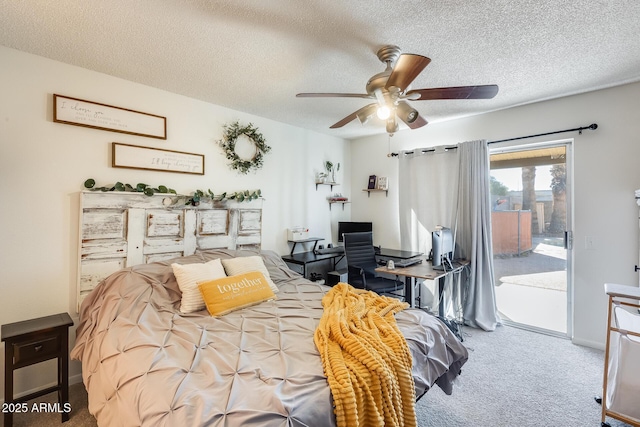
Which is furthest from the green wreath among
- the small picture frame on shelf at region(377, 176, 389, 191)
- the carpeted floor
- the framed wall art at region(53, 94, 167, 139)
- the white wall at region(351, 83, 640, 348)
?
the white wall at region(351, 83, 640, 348)

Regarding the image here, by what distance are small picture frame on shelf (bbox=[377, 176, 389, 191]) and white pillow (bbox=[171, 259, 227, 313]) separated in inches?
108

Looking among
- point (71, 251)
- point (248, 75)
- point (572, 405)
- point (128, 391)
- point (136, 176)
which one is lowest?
point (572, 405)

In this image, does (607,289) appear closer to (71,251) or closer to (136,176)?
(136,176)

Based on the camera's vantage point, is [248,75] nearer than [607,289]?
No

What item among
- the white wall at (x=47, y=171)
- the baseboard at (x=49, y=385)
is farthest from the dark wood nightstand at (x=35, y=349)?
the white wall at (x=47, y=171)

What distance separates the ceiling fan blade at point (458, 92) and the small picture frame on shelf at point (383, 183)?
242cm

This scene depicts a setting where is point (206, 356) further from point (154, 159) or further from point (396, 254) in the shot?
point (396, 254)

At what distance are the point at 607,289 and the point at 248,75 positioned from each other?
3.09 m

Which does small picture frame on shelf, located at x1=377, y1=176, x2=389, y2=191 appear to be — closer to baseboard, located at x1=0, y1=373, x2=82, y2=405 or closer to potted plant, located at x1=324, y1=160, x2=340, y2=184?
potted plant, located at x1=324, y1=160, x2=340, y2=184

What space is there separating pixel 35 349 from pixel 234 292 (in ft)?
4.27

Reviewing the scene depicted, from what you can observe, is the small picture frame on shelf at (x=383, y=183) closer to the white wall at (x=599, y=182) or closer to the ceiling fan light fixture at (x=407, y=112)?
the white wall at (x=599, y=182)

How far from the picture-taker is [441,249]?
309 cm

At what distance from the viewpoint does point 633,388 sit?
1.73 meters

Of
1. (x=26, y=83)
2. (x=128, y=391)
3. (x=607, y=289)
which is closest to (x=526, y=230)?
(x=607, y=289)
